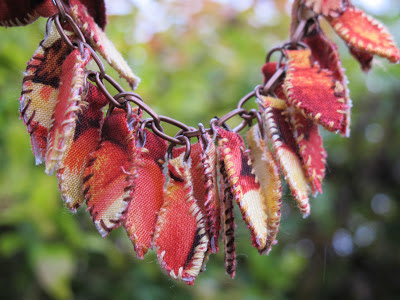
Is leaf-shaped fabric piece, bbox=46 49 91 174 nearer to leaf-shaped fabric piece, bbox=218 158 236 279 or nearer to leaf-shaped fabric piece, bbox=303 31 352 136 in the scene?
leaf-shaped fabric piece, bbox=218 158 236 279

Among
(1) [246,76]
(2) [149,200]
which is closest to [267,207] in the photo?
(2) [149,200]

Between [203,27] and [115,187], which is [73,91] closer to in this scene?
[115,187]

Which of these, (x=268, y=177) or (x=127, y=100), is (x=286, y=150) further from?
(x=127, y=100)

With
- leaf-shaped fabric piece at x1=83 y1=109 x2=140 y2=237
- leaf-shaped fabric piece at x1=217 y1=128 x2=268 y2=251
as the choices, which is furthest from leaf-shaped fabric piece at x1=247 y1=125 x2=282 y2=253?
leaf-shaped fabric piece at x1=83 y1=109 x2=140 y2=237

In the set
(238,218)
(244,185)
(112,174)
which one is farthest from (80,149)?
(238,218)

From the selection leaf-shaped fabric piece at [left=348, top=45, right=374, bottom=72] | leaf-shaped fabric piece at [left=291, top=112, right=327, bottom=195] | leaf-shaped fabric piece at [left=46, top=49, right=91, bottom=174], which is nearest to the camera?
leaf-shaped fabric piece at [left=46, top=49, right=91, bottom=174]

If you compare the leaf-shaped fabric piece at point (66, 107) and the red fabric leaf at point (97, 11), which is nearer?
the leaf-shaped fabric piece at point (66, 107)

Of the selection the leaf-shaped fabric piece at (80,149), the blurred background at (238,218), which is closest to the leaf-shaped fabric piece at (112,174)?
the leaf-shaped fabric piece at (80,149)

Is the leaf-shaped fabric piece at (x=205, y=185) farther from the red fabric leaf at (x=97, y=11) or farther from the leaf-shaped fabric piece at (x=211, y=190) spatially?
the red fabric leaf at (x=97, y=11)
